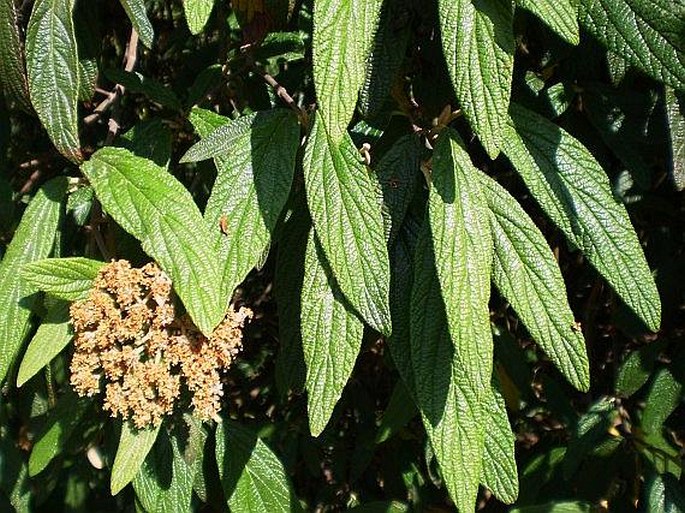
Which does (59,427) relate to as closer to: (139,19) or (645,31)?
(139,19)

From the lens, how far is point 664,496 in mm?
1501

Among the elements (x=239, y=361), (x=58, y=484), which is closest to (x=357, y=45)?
(x=239, y=361)

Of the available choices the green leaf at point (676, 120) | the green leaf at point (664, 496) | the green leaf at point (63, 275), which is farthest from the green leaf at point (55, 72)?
the green leaf at point (664, 496)

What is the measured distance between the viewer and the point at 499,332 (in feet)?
5.18

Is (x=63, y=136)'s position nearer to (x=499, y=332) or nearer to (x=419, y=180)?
(x=419, y=180)

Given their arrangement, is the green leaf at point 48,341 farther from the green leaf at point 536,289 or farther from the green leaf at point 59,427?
the green leaf at point 536,289

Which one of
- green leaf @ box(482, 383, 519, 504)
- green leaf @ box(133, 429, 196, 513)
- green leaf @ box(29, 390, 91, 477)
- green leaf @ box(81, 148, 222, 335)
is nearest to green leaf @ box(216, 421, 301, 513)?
green leaf @ box(133, 429, 196, 513)

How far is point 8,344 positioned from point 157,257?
0.29 m

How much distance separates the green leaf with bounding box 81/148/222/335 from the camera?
0.92 metres

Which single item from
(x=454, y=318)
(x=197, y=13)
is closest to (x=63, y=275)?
(x=197, y=13)

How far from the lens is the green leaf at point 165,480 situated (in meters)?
1.27

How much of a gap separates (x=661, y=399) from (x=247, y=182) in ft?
3.19

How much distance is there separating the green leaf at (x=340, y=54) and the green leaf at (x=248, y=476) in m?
0.64

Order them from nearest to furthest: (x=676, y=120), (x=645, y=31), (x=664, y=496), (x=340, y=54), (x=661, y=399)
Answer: (x=340, y=54) < (x=645, y=31) < (x=676, y=120) < (x=664, y=496) < (x=661, y=399)
